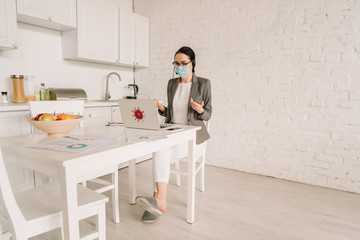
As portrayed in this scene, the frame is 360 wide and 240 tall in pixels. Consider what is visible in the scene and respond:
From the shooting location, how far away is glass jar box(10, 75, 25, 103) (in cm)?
227

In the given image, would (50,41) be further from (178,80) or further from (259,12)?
(259,12)

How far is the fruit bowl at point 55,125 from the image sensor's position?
1.19m

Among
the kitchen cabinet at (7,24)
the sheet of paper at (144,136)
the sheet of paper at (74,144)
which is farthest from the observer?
the kitchen cabinet at (7,24)

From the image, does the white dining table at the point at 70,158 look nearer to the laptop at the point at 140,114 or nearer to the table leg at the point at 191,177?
the laptop at the point at 140,114

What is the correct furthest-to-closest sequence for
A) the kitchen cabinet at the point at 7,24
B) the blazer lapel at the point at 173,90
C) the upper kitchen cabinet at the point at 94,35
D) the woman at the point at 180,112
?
the upper kitchen cabinet at the point at 94,35
the blazer lapel at the point at 173,90
the kitchen cabinet at the point at 7,24
the woman at the point at 180,112

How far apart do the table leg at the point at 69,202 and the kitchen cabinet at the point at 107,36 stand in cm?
219

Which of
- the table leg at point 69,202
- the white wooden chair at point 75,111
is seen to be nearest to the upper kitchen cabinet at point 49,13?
the white wooden chair at point 75,111

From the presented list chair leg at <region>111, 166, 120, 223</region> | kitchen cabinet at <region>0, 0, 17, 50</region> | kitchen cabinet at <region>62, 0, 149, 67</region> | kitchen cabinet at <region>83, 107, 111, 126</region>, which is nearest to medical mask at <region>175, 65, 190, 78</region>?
chair leg at <region>111, 166, 120, 223</region>

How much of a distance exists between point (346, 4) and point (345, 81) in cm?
72

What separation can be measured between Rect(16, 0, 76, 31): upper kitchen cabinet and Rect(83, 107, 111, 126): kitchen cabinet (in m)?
0.94

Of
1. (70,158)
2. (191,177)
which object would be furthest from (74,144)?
(191,177)

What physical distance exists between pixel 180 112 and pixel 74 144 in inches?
45.9

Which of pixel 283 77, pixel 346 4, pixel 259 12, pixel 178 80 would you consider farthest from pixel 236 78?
pixel 346 4

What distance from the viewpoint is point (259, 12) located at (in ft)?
8.67
